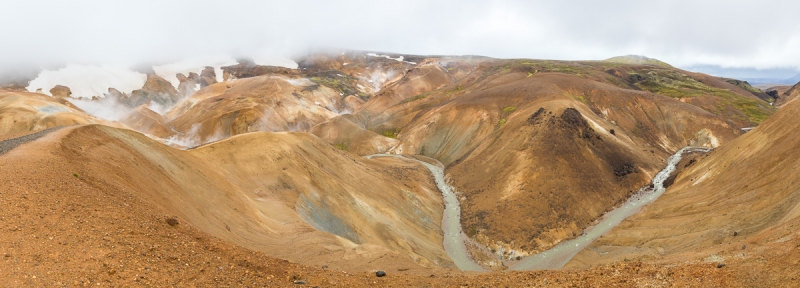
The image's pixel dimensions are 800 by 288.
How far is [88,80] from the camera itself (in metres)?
152

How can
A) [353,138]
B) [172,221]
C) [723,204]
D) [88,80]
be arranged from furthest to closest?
[88,80]
[353,138]
[723,204]
[172,221]

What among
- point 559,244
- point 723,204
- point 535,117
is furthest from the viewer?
point 535,117

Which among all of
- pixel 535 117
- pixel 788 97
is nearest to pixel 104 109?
pixel 535 117

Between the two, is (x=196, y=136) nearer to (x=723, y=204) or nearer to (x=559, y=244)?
(x=559, y=244)

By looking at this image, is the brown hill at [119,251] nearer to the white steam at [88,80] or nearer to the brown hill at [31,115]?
the brown hill at [31,115]

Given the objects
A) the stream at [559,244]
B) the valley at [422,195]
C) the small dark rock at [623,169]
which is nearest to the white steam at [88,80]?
the valley at [422,195]

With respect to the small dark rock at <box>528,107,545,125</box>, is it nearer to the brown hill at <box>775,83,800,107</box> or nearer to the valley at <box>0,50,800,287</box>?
the valley at <box>0,50,800,287</box>

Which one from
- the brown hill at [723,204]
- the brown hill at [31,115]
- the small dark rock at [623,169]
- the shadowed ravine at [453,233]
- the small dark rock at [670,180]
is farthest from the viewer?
the brown hill at [31,115]

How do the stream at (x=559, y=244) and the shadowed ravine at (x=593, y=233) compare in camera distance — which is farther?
the stream at (x=559, y=244)

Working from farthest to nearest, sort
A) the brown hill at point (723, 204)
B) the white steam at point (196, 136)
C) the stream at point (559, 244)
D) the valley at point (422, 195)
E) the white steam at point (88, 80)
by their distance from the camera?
1. the white steam at point (88, 80)
2. the white steam at point (196, 136)
3. the stream at point (559, 244)
4. the brown hill at point (723, 204)
5. the valley at point (422, 195)

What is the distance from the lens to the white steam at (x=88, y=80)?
141 meters

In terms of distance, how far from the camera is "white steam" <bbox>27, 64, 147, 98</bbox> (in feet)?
463

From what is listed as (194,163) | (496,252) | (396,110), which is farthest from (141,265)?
(396,110)

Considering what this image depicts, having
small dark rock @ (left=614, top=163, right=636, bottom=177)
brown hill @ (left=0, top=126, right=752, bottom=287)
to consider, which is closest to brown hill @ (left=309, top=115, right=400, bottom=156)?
small dark rock @ (left=614, top=163, right=636, bottom=177)
